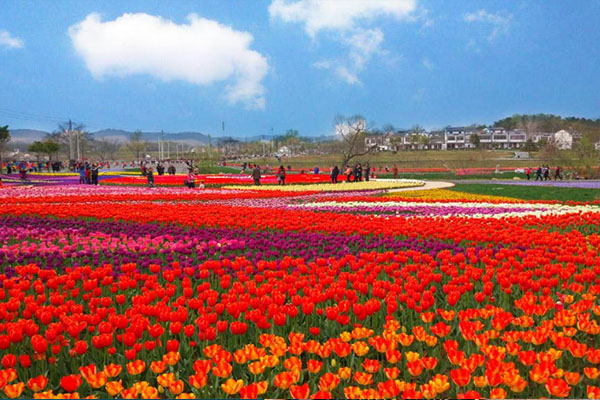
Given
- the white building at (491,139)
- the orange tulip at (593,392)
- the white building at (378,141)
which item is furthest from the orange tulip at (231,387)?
the white building at (491,139)

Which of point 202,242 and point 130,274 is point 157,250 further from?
point 130,274

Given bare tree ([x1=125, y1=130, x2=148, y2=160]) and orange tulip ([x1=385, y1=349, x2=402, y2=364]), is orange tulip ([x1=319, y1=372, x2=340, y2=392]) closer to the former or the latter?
orange tulip ([x1=385, y1=349, x2=402, y2=364])

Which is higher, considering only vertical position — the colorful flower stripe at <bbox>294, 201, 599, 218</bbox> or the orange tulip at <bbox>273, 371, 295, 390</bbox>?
the orange tulip at <bbox>273, 371, 295, 390</bbox>

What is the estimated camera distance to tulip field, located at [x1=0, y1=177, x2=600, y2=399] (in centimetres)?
317

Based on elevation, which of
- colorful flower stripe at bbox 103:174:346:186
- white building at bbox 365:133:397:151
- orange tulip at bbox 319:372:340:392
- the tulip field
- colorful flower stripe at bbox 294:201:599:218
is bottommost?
colorful flower stripe at bbox 294:201:599:218

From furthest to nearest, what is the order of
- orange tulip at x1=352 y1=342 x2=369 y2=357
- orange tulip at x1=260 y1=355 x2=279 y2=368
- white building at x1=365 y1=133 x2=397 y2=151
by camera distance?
white building at x1=365 y1=133 x2=397 y2=151, orange tulip at x1=352 y1=342 x2=369 y2=357, orange tulip at x1=260 y1=355 x2=279 y2=368

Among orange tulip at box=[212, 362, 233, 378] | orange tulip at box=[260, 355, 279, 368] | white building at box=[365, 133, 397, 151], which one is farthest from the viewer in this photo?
white building at box=[365, 133, 397, 151]

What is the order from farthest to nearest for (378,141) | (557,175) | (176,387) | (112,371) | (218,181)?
(378,141)
(557,175)
(218,181)
(112,371)
(176,387)

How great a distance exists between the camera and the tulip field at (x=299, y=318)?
3.17 m

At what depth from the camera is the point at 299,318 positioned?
479 centimetres

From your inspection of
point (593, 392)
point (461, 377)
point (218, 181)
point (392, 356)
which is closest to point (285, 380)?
point (392, 356)

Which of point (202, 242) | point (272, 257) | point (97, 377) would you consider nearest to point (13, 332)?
point (97, 377)

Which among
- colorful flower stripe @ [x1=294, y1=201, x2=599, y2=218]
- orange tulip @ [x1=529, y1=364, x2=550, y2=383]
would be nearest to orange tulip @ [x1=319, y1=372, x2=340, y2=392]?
Result: orange tulip @ [x1=529, y1=364, x2=550, y2=383]

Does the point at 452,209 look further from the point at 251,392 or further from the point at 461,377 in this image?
the point at 251,392
